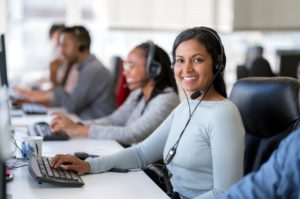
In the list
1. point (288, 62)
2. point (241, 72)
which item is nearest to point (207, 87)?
point (241, 72)

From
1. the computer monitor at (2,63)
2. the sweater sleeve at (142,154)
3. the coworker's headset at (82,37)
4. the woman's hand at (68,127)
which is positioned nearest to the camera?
the sweater sleeve at (142,154)

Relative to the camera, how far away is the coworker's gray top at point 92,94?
3.45 m

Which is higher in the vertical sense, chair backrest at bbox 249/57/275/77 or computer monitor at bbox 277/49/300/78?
chair backrest at bbox 249/57/275/77

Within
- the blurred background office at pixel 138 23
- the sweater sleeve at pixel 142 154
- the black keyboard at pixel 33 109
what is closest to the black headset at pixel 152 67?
the sweater sleeve at pixel 142 154

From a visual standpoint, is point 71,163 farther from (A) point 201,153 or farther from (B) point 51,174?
(A) point 201,153

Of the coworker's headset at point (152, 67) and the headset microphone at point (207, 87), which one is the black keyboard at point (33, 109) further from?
the headset microphone at point (207, 87)

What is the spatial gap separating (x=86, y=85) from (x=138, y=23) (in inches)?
72.5

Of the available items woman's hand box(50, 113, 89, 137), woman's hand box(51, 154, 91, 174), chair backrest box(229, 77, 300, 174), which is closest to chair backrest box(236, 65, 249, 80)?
woman's hand box(50, 113, 89, 137)

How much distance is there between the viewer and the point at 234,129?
1.65 metres

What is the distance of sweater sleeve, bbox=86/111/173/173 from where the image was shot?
77.4 inches

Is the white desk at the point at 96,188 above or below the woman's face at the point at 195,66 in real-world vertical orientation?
below

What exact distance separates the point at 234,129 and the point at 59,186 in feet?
1.85

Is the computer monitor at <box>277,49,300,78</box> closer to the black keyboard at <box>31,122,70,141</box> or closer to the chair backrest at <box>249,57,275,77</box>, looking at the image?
the chair backrest at <box>249,57,275,77</box>

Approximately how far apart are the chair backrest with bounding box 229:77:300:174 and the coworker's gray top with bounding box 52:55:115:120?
1586 millimetres
